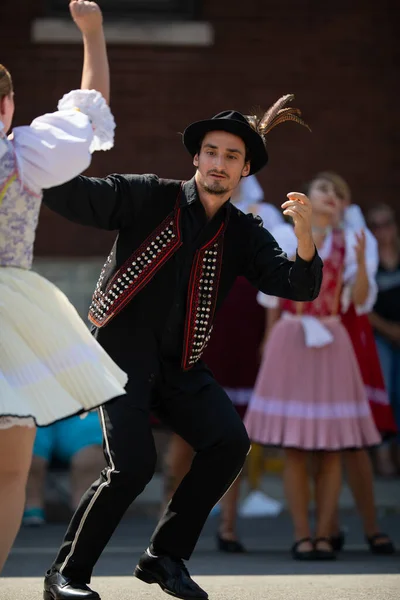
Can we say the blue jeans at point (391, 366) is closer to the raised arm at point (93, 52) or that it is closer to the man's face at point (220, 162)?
the man's face at point (220, 162)

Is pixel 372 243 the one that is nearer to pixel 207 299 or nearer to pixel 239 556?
pixel 239 556

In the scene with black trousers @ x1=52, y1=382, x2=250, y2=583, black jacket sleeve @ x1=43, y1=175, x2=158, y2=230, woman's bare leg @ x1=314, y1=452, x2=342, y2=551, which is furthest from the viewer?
woman's bare leg @ x1=314, y1=452, x2=342, y2=551

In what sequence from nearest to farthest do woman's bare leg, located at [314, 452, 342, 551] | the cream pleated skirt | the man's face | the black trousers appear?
the cream pleated skirt → the black trousers → the man's face → woman's bare leg, located at [314, 452, 342, 551]

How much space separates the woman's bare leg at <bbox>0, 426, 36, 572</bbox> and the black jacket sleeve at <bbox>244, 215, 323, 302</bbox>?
1.33 m

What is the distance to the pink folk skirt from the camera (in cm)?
715

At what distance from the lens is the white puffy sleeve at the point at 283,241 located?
718cm

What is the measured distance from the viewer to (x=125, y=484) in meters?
4.88

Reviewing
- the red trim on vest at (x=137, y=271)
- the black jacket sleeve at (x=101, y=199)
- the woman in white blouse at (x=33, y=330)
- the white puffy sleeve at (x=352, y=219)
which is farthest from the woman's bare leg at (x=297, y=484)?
the woman in white blouse at (x=33, y=330)

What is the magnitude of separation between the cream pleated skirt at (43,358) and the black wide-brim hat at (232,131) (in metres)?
1.32

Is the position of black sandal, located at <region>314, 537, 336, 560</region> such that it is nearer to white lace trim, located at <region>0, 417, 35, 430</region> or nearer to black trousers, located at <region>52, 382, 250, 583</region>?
black trousers, located at <region>52, 382, 250, 583</region>

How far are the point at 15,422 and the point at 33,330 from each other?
1.03 ft

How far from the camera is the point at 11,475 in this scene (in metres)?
4.41

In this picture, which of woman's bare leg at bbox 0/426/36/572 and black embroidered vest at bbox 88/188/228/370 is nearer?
woman's bare leg at bbox 0/426/36/572

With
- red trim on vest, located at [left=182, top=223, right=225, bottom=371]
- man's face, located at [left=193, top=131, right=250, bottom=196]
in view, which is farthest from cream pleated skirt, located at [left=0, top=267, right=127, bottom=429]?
man's face, located at [left=193, top=131, right=250, bottom=196]
